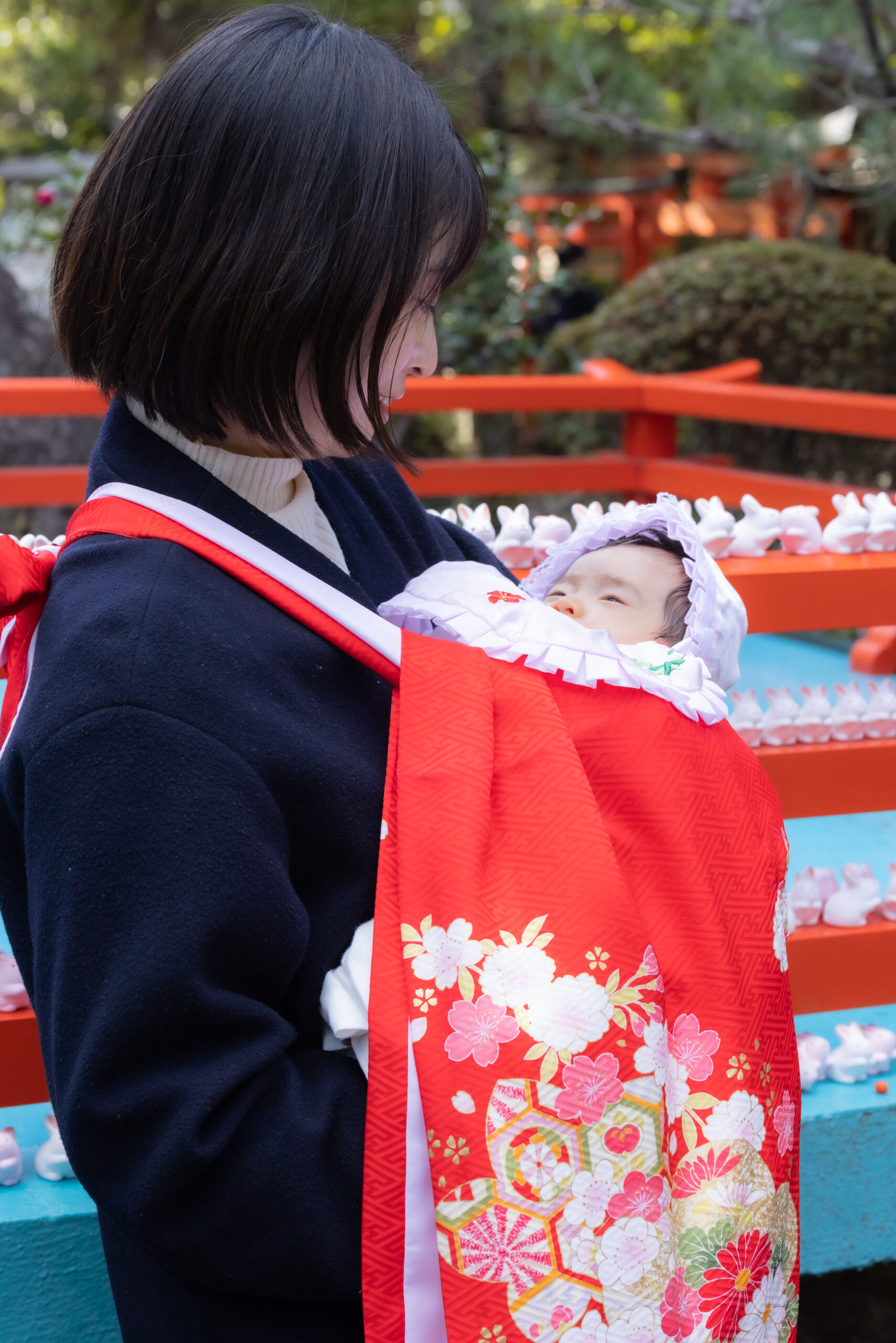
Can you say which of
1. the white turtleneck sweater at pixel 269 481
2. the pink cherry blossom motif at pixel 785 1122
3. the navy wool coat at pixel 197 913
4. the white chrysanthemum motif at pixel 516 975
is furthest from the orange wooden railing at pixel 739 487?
the pink cherry blossom motif at pixel 785 1122

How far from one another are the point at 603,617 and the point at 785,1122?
21.6 inches

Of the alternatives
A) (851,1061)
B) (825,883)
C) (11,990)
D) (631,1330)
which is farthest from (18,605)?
(851,1061)

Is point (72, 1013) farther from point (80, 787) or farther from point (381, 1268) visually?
point (381, 1268)

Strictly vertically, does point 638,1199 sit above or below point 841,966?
above

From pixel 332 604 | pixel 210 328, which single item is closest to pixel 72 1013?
pixel 332 604

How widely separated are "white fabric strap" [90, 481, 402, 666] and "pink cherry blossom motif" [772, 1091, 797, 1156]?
484mm

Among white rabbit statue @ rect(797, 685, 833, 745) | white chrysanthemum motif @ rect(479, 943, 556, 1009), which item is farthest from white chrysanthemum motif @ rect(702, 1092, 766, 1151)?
white rabbit statue @ rect(797, 685, 833, 745)

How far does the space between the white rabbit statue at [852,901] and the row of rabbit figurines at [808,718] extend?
18 cm

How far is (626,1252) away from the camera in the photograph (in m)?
0.84

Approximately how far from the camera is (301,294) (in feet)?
2.73

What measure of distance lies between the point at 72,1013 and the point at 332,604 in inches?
13.3

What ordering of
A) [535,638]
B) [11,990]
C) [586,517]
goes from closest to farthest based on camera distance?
[535,638], [11,990], [586,517]

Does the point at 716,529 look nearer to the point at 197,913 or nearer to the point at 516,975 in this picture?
the point at 516,975

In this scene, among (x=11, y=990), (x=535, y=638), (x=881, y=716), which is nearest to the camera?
(x=535, y=638)
